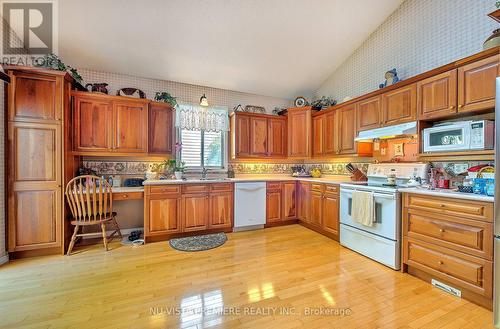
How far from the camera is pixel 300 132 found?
430 cm

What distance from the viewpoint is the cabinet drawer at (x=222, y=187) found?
354cm

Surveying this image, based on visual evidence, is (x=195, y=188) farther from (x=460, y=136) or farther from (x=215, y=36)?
(x=460, y=136)

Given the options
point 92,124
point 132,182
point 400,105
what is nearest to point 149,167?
point 132,182

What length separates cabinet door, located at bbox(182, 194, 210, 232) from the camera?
3352 mm

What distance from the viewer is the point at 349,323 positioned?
5.13ft

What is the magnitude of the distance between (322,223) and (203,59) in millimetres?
3349

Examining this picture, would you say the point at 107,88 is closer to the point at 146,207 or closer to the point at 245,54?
the point at 146,207

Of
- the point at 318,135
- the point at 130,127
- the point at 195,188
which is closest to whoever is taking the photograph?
the point at 130,127

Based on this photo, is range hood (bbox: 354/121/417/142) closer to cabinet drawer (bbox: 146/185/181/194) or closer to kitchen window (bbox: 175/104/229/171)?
kitchen window (bbox: 175/104/229/171)

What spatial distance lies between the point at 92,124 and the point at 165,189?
1432 mm

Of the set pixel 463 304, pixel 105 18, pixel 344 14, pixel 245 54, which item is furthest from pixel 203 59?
pixel 463 304

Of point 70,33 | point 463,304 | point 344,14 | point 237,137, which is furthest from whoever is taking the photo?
point 237,137

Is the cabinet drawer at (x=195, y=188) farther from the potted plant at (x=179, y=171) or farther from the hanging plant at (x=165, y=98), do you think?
the hanging plant at (x=165, y=98)

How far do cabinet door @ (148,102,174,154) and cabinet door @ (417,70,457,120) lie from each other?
358 cm
